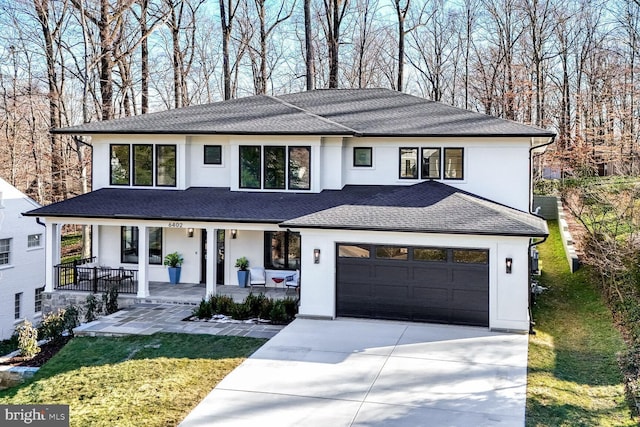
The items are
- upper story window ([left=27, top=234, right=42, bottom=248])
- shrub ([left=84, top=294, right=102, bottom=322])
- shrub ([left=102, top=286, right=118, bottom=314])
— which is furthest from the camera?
upper story window ([left=27, top=234, right=42, bottom=248])

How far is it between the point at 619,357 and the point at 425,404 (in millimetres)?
4682

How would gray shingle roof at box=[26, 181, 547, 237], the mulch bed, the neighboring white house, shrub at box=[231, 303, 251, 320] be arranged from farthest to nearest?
1. the neighboring white house
2. shrub at box=[231, 303, 251, 320]
3. gray shingle roof at box=[26, 181, 547, 237]
4. the mulch bed

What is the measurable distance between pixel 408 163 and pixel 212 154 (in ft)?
20.5

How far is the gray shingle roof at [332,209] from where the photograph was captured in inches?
531

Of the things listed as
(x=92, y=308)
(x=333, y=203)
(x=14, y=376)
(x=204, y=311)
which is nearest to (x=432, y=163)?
(x=333, y=203)

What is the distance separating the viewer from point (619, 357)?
11.0 m

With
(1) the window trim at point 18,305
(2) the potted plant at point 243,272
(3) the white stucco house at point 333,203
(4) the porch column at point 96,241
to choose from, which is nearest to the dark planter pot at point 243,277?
(2) the potted plant at point 243,272

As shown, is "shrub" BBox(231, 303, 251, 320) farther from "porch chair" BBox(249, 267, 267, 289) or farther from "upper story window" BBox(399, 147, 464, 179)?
"upper story window" BBox(399, 147, 464, 179)

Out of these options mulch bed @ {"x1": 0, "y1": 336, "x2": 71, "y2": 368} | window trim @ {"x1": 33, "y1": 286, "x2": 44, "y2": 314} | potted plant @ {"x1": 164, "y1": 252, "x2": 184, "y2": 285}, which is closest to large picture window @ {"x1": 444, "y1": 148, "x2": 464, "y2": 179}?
potted plant @ {"x1": 164, "y1": 252, "x2": 184, "y2": 285}

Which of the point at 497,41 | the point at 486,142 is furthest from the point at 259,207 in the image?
the point at 497,41

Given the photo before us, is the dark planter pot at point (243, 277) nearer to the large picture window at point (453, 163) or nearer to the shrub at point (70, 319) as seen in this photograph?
the shrub at point (70, 319)

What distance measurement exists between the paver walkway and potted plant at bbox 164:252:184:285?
2.75 m

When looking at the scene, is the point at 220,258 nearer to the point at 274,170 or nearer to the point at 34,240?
the point at 274,170

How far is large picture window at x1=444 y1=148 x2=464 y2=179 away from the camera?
16.9 m
